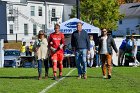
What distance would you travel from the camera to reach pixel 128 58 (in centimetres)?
2873

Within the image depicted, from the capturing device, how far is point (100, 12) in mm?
62719

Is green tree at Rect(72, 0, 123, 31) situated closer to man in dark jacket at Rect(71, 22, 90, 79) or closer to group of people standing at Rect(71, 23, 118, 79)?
group of people standing at Rect(71, 23, 118, 79)

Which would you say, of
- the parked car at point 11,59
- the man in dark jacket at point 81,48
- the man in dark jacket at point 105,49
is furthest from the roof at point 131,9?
the man in dark jacket at point 81,48

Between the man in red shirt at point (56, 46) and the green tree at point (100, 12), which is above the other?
the green tree at point (100, 12)

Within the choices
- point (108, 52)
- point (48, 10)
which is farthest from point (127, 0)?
point (108, 52)

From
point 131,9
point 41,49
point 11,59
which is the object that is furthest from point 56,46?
point 131,9

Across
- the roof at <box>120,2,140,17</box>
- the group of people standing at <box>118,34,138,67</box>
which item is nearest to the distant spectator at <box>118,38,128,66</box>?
the group of people standing at <box>118,34,138,67</box>

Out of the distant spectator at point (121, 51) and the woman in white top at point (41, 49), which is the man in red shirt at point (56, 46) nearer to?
the woman in white top at point (41, 49)

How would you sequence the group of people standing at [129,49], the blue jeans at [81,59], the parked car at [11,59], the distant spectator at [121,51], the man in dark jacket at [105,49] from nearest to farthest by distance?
the blue jeans at [81,59] < the man in dark jacket at [105,49] < the group of people standing at [129,49] < the distant spectator at [121,51] < the parked car at [11,59]

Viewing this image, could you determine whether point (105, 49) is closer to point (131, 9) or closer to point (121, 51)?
point (121, 51)

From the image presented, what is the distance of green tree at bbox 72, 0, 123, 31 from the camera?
61.2 meters

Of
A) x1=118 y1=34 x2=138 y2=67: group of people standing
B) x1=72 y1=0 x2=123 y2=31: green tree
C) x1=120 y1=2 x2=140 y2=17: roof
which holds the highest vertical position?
x1=120 y1=2 x2=140 y2=17: roof

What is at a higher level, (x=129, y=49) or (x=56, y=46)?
(x=56, y=46)

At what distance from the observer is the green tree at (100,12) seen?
61.2m
